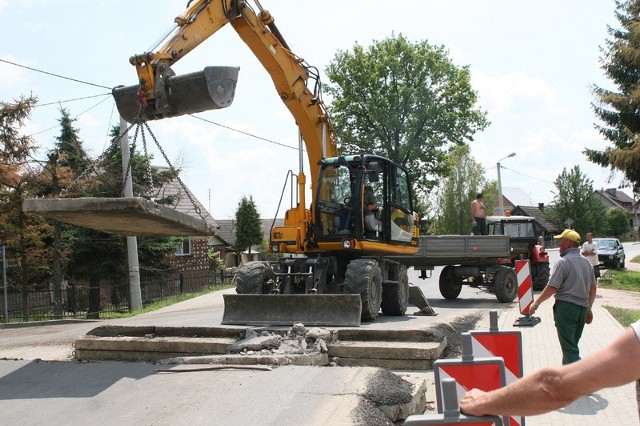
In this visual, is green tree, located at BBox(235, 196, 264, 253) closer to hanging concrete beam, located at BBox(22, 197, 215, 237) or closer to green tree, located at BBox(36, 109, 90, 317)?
green tree, located at BBox(36, 109, 90, 317)

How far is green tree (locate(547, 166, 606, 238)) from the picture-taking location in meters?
64.8

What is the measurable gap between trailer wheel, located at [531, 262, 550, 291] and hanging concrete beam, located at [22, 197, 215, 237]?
13978mm

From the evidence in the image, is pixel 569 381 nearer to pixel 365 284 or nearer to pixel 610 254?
pixel 365 284

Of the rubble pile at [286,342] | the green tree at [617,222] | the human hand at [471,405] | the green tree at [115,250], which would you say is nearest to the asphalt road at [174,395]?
the rubble pile at [286,342]

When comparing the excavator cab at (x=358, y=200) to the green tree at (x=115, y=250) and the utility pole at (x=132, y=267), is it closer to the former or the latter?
the utility pole at (x=132, y=267)

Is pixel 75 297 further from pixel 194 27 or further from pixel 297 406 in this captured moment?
pixel 297 406

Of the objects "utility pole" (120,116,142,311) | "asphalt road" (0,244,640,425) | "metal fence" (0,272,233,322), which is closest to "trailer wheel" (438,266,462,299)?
"utility pole" (120,116,142,311)

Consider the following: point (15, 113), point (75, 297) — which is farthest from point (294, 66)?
point (75, 297)

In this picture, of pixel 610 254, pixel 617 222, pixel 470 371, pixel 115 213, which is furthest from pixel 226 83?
pixel 617 222

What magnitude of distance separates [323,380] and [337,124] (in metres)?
43.2

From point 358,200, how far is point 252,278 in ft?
7.69

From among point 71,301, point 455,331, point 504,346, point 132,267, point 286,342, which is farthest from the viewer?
point 71,301

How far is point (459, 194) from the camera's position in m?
59.4

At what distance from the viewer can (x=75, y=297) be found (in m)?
21.0
